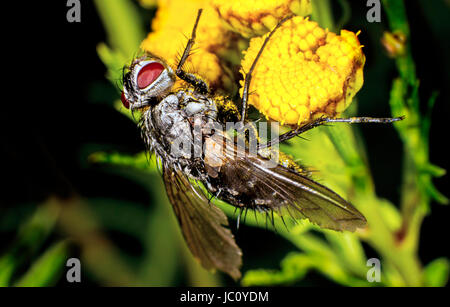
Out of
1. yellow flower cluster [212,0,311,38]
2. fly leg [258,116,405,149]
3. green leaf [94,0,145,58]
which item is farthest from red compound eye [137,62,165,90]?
green leaf [94,0,145,58]

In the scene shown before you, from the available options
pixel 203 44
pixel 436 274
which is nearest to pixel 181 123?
pixel 203 44

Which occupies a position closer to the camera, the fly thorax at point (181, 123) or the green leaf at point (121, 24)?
the fly thorax at point (181, 123)

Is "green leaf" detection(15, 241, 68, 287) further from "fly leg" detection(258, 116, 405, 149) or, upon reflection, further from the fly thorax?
"fly leg" detection(258, 116, 405, 149)

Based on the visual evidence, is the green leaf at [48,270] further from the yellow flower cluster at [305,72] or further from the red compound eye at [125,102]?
the yellow flower cluster at [305,72]

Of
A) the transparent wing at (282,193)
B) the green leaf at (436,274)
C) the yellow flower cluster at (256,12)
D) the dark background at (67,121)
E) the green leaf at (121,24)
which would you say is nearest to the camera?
the transparent wing at (282,193)

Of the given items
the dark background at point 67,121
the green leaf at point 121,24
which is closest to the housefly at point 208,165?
the green leaf at point 121,24

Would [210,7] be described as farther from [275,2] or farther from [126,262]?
[126,262]
